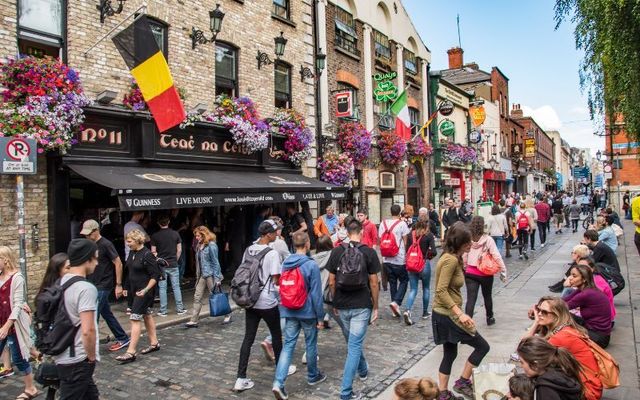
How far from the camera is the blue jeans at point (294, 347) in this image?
5.02 metres

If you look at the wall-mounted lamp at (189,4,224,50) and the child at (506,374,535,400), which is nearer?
the child at (506,374,535,400)

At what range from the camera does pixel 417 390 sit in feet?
9.89

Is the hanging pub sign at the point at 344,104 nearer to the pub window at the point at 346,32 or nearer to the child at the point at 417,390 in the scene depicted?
the pub window at the point at 346,32

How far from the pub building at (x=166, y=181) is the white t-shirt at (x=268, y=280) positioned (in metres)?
3.67

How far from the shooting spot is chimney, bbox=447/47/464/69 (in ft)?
124

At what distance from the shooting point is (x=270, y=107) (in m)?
13.9

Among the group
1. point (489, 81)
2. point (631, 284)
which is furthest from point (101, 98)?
point (489, 81)

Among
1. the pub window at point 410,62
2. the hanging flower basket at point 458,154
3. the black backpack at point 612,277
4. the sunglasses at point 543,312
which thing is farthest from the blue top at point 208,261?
the hanging flower basket at point 458,154

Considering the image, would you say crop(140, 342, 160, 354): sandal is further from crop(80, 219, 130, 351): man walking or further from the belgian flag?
the belgian flag

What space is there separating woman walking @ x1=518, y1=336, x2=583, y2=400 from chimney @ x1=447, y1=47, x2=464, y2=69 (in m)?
37.4

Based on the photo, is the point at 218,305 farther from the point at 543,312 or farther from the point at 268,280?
the point at 543,312

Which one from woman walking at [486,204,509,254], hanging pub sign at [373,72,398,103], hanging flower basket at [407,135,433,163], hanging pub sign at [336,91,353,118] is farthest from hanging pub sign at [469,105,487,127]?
woman walking at [486,204,509,254]

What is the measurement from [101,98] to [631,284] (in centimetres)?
1113

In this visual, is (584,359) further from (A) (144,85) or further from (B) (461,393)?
(A) (144,85)
